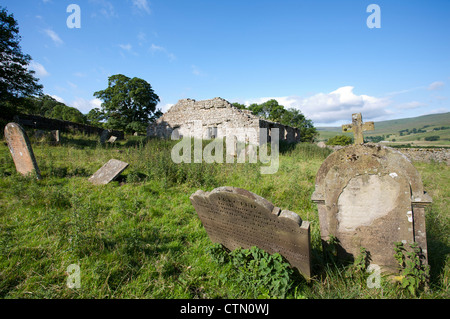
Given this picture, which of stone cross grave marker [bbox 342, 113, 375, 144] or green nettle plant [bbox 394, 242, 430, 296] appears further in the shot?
stone cross grave marker [bbox 342, 113, 375, 144]

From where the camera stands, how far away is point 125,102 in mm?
31031

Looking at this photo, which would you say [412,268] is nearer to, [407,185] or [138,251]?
[407,185]

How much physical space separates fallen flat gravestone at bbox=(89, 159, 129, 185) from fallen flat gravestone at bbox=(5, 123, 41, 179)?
1570mm

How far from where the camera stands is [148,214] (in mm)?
4484

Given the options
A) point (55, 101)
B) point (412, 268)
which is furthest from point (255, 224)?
point (55, 101)

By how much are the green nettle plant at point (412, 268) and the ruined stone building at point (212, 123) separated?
12204mm

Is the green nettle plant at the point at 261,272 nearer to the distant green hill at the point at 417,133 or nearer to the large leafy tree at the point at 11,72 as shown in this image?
the large leafy tree at the point at 11,72

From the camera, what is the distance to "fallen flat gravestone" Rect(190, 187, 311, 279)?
258 cm

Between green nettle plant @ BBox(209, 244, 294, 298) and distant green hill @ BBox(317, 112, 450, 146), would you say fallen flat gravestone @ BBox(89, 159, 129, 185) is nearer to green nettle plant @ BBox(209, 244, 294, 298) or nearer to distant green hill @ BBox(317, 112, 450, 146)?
green nettle plant @ BBox(209, 244, 294, 298)

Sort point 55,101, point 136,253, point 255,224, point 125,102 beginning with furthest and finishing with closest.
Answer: point 55,101 → point 125,102 → point 136,253 → point 255,224

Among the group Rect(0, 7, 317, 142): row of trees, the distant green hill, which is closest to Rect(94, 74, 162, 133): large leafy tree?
Rect(0, 7, 317, 142): row of trees

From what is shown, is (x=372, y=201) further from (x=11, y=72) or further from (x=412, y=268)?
(x=11, y=72)
